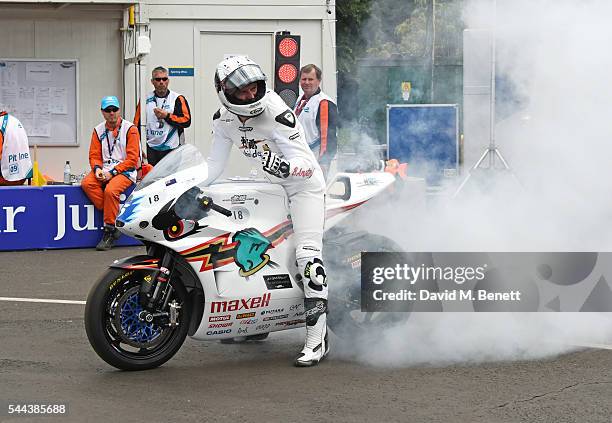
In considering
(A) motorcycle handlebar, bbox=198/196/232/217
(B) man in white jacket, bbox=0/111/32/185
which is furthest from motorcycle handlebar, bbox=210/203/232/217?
(B) man in white jacket, bbox=0/111/32/185

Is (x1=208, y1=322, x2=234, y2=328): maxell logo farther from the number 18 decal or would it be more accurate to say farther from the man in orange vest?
the man in orange vest

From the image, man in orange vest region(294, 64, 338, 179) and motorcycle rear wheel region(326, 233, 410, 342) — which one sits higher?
man in orange vest region(294, 64, 338, 179)

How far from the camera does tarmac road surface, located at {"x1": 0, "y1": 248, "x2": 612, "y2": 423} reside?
602 centimetres

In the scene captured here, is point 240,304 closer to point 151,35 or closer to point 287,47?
point 287,47

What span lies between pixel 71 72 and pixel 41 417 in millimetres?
11979

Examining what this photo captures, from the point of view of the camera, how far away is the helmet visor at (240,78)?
6863 millimetres

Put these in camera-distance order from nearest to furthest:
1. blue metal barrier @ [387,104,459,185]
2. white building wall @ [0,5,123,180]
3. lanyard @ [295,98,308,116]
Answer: blue metal barrier @ [387,104,459,185]
lanyard @ [295,98,308,116]
white building wall @ [0,5,123,180]

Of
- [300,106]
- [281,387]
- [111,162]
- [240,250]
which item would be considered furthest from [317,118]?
[281,387]

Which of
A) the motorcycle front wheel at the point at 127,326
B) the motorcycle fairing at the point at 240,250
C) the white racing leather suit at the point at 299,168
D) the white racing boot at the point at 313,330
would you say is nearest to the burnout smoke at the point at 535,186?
the white racing boot at the point at 313,330

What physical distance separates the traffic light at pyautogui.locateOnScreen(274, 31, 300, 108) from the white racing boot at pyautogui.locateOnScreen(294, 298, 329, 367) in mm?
6291

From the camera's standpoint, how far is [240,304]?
701 cm

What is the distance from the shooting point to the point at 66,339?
8.03 meters

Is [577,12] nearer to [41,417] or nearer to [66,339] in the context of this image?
[66,339]

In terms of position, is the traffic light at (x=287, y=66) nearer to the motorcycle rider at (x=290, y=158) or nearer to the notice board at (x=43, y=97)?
the notice board at (x=43, y=97)
